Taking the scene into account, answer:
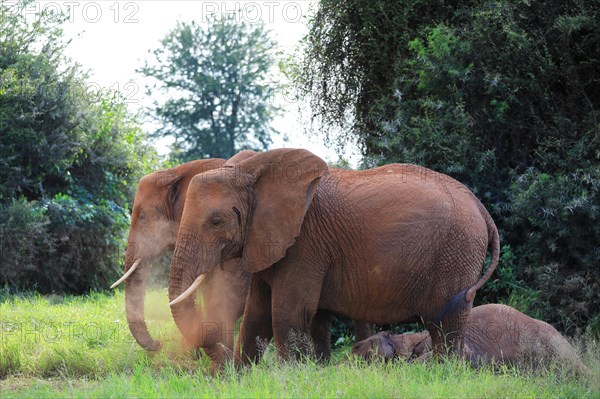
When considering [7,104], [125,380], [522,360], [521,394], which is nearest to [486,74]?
[522,360]

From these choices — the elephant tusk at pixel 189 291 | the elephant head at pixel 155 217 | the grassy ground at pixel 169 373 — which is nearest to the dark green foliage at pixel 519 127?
the grassy ground at pixel 169 373

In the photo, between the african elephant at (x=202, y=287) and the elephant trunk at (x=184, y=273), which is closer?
the elephant trunk at (x=184, y=273)

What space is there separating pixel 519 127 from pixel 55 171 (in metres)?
9.02

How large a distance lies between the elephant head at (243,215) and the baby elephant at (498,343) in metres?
1.50

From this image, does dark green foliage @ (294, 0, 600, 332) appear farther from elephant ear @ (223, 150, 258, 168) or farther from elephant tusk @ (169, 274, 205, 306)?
elephant tusk @ (169, 274, 205, 306)

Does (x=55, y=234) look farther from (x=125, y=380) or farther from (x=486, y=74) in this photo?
(x=125, y=380)

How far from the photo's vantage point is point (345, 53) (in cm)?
1392

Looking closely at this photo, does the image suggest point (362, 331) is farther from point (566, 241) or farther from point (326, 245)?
point (566, 241)

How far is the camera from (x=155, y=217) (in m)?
9.18

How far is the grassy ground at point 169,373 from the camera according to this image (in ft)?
20.9

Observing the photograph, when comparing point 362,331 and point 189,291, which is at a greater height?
point 189,291

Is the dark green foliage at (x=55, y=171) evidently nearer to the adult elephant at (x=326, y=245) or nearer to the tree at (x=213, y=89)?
the adult elephant at (x=326, y=245)

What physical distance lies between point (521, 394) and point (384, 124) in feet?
20.5

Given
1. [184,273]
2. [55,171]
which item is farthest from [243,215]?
[55,171]
